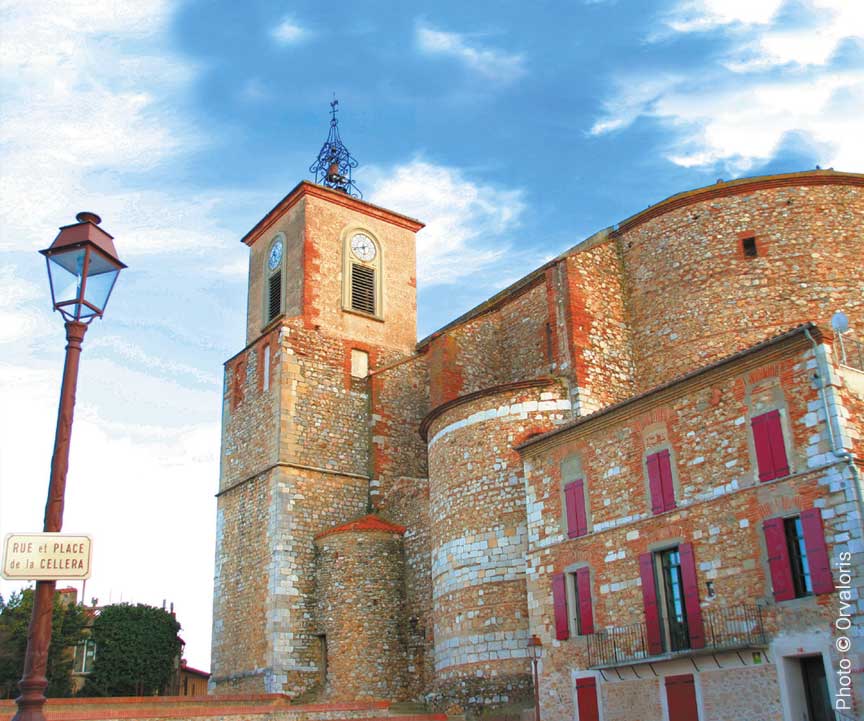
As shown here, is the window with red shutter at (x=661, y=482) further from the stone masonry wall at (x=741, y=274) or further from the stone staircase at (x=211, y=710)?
the stone staircase at (x=211, y=710)

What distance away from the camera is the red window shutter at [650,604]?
51.0ft

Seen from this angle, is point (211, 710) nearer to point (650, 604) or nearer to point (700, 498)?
point (650, 604)

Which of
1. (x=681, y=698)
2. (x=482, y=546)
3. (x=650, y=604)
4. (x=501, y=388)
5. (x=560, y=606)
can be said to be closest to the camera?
(x=681, y=698)

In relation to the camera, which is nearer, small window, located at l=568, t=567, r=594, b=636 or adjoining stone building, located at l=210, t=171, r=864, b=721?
adjoining stone building, located at l=210, t=171, r=864, b=721

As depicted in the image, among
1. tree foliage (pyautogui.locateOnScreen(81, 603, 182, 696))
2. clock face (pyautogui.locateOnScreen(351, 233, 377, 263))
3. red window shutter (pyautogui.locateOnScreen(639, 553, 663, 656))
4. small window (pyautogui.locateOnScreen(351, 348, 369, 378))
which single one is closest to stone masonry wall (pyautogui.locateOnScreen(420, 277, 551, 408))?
small window (pyautogui.locateOnScreen(351, 348, 369, 378))

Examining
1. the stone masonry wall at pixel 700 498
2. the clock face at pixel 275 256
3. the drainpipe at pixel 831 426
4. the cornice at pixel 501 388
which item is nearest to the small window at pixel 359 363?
the clock face at pixel 275 256

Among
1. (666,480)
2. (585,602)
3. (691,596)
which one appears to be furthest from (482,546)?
(691,596)

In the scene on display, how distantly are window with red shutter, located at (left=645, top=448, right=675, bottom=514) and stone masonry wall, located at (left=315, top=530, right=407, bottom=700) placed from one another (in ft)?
33.6

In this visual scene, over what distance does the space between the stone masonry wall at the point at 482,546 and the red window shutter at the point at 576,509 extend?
2203 millimetres

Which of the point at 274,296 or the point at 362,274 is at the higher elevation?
the point at 362,274

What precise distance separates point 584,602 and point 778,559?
4312 mm

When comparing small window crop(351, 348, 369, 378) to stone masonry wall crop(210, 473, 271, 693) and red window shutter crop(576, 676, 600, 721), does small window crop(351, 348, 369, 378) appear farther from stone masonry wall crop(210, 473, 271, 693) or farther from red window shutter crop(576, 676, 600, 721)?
red window shutter crop(576, 676, 600, 721)

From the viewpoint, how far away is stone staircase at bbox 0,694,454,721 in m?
17.5

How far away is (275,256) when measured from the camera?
1245 inches
